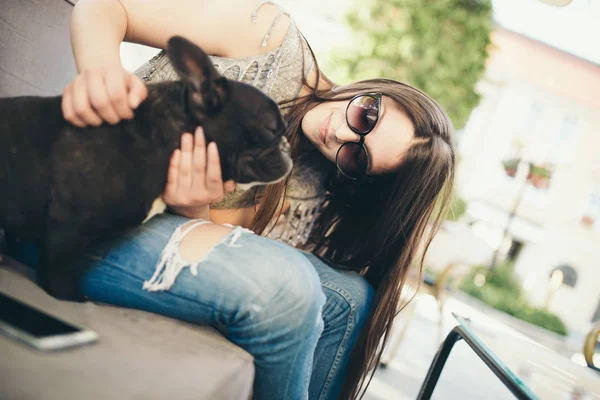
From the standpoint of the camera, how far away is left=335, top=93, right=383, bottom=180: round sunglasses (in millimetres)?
1721

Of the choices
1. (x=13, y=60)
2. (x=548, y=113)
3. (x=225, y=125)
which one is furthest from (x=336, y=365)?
(x=548, y=113)

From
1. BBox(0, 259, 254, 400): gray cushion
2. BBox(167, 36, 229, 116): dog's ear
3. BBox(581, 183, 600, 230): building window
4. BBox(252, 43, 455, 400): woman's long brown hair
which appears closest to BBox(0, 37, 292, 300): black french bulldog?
BBox(167, 36, 229, 116): dog's ear

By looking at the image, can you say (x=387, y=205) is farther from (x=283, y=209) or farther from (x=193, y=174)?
(x=193, y=174)

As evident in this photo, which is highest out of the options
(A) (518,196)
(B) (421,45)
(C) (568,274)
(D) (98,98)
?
(B) (421,45)

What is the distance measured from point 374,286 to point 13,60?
5.82 feet

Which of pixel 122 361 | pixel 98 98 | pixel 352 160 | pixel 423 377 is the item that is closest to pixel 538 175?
pixel 423 377

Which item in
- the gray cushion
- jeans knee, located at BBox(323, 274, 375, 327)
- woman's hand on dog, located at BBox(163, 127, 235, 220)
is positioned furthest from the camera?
jeans knee, located at BBox(323, 274, 375, 327)

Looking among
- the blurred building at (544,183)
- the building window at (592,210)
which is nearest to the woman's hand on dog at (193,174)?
the blurred building at (544,183)

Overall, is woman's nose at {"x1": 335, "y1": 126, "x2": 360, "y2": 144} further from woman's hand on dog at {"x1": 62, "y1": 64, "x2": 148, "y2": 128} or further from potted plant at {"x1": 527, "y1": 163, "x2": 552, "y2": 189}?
potted plant at {"x1": 527, "y1": 163, "x2": 552, "y2": 189}

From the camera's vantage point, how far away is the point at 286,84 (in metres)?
1.78

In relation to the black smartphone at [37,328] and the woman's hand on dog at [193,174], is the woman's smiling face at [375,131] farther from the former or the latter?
the black smartphone at [37,328]

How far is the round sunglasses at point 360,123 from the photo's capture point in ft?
5.65

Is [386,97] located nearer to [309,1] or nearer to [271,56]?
[271,56]

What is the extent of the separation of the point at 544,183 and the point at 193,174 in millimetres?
15895
